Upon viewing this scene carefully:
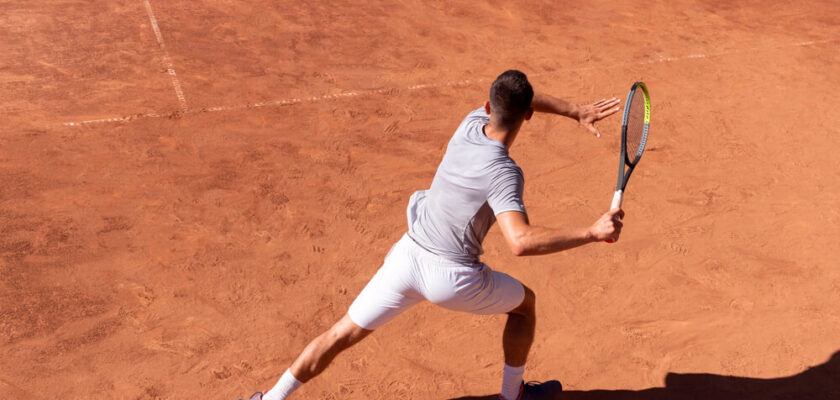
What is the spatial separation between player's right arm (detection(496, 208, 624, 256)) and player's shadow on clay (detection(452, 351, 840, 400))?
162 cm

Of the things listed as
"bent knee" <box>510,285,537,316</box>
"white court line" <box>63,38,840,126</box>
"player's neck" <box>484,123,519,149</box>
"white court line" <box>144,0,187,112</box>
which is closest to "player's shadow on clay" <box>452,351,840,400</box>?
"bent knee" <box>510,285,537,316</box>

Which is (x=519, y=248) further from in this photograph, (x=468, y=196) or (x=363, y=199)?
(x=363, y=199)

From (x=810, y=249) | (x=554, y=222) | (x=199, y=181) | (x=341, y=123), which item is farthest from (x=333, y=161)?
(x=810, y=249)

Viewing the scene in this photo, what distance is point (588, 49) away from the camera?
892 centimetres

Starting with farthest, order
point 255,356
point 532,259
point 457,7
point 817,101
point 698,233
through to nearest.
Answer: point 457,7, point 817,101, point 698,233, point 532,259, point 255,356

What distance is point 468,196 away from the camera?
3.20 m

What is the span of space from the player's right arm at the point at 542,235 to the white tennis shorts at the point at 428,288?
0.44 metres

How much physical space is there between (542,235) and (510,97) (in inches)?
25.6

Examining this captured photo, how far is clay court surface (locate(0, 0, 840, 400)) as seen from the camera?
4426 millimetres

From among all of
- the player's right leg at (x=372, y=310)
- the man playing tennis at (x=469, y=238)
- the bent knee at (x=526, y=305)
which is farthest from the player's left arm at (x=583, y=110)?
the player's right leg at (x=372, y=310)

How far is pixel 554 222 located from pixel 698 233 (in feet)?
3.82

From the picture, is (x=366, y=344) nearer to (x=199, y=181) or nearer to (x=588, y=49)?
(x=199, y=181)

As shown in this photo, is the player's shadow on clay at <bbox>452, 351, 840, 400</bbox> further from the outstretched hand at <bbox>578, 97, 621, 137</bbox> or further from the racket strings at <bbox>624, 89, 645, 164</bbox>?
the outstretched hand at <bbox>578, 97, 621, 137</bbox>

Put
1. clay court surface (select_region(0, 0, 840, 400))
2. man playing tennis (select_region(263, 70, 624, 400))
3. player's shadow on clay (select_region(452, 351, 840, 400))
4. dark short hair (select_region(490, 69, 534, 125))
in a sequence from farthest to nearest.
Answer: clay court surface (select_region(0, 0, 840, 400)) → player's shadow on clay (select_region(452, 351, 840, 400)) → dark short hair (select_region(490, 69, 534, 125)) → man playing tennis (select_region(263, 70, 624, 400))
